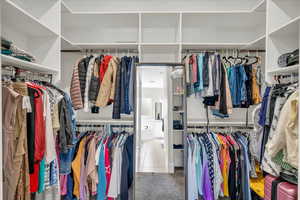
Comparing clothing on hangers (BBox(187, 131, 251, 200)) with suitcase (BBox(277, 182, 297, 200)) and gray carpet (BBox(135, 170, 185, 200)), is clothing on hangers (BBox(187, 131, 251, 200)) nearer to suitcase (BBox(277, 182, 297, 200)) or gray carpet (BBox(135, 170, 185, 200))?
gray carpet (BBox(135, 170, 185, 200))

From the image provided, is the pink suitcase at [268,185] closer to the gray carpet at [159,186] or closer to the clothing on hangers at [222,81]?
the clothing on hangers at [222,81]

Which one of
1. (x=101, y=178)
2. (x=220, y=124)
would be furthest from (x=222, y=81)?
(x=101, y=178)

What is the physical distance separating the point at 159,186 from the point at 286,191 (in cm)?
132

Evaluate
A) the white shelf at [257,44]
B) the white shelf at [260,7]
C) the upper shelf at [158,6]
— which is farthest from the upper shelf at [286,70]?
the upper shelf at [158,6]

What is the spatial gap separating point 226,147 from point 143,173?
3.14ft

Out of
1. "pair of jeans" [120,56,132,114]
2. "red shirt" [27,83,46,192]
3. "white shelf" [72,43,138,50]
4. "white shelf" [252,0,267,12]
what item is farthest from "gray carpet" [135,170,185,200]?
"white shelf" [252,0,267,12]

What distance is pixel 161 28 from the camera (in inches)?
102

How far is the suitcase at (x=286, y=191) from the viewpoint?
136cm

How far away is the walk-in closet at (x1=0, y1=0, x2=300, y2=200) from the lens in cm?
152

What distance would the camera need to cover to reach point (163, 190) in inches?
91.7

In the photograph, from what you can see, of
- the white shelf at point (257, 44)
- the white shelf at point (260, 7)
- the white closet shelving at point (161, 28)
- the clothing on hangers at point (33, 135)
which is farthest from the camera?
the white closet shelving at point (161, 28)

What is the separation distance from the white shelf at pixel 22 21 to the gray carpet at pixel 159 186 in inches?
69.5

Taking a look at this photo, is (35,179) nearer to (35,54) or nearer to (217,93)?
(35,54)

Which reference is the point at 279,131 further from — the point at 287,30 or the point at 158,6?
the point at 158,6
